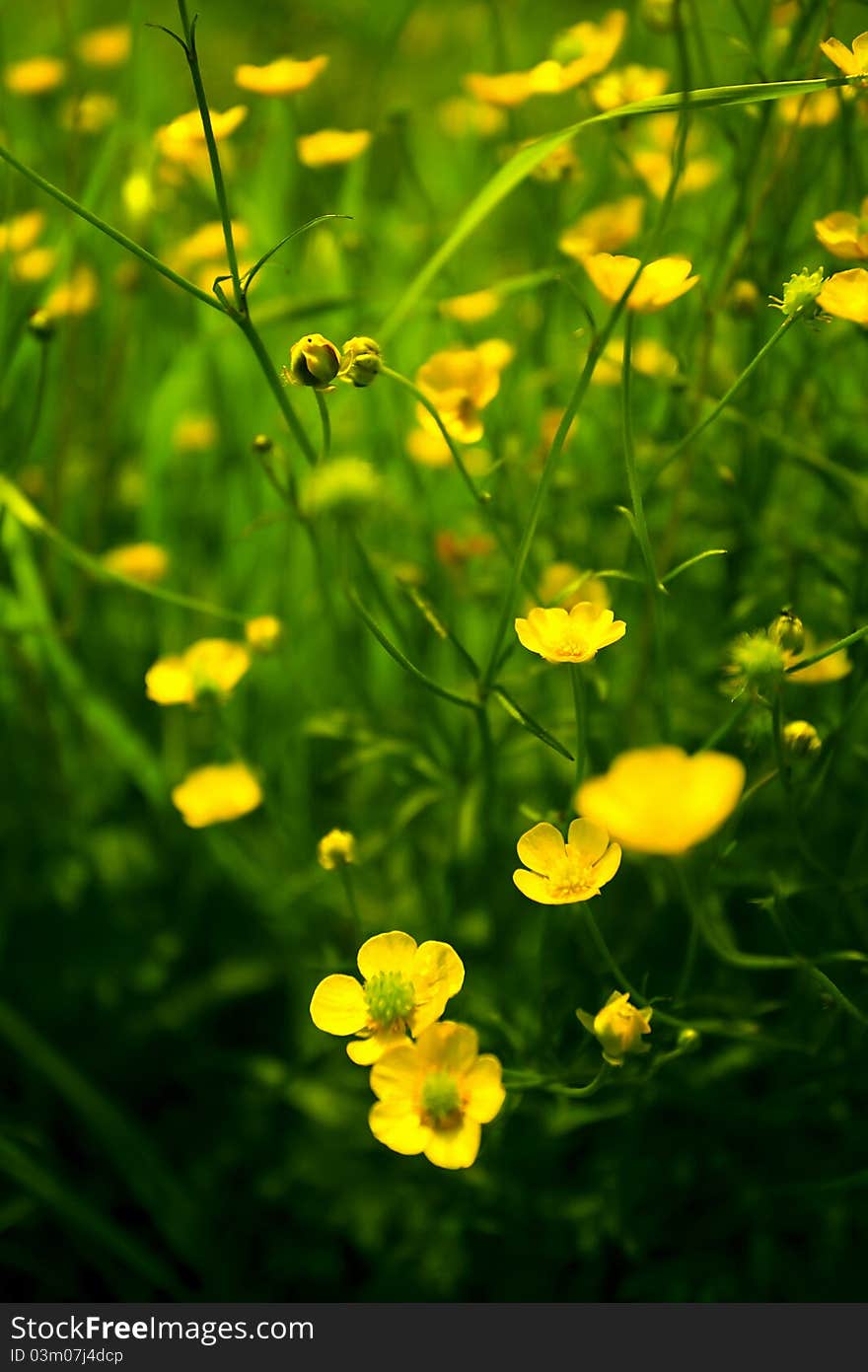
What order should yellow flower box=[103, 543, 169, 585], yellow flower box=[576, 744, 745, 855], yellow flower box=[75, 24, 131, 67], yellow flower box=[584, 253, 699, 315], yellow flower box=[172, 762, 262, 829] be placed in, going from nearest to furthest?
yellow flower box=[576, 744, 745, 855], yellow flower box=[584, 253, 699, 315], yellow flower box=[172, 762, 262, 829], yellow flower box=[103, 543, 169, 585], yellow flower box=[75, 24, 131, 67]

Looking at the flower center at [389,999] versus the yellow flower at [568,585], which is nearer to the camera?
Result: the flower center at [389,999]

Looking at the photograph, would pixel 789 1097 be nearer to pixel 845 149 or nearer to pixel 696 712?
pixel 696 712

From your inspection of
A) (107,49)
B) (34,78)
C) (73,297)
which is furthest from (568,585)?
(107,49)

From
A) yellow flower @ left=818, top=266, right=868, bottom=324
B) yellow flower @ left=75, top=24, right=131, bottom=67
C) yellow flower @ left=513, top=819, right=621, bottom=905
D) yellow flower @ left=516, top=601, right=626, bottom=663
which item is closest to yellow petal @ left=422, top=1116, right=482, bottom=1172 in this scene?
yellow flower @ left=513, top=819, right=621, bottom=905

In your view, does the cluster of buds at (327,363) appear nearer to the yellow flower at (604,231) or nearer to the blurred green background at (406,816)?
the blurred green background at (406,816)

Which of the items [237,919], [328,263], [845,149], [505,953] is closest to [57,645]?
[237,919]

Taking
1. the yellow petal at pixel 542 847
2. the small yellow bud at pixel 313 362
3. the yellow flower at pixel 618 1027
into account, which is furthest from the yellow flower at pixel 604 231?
the yellow flower at pixel 618 1027

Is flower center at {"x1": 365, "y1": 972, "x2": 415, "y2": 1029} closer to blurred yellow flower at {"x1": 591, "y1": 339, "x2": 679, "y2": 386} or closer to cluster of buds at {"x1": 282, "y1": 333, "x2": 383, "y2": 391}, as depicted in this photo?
cluster of buds at {"x1": 282, "y1": 333, "x2": 383, "y2": 391}
